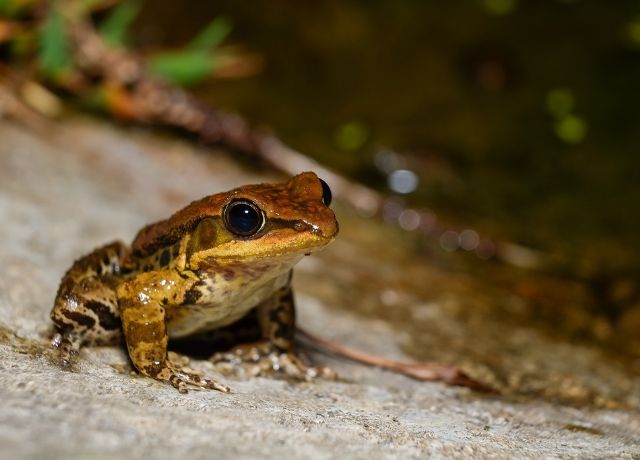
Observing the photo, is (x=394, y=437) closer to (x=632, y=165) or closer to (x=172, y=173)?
(x=172, y=173)

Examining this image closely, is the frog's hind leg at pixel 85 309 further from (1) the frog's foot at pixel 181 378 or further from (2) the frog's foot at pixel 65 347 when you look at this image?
(1) the frog's foot at pixel 181 378

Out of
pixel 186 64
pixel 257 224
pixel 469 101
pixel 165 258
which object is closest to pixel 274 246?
pixel 257 224

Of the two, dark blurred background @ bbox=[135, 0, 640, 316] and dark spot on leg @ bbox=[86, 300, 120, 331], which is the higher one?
dark blurred background @ bbox=[135, 0, 640, 316]

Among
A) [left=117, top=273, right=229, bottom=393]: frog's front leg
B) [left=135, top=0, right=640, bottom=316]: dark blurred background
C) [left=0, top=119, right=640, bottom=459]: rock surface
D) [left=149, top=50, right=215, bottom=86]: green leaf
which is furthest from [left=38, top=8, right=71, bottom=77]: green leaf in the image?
[left=117, top=273, right=229, bottom=393]: frog's front leg

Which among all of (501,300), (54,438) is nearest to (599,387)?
(501,300)

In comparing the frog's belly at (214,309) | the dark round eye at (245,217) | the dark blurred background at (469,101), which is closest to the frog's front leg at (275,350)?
the frog's belly at (214,309)

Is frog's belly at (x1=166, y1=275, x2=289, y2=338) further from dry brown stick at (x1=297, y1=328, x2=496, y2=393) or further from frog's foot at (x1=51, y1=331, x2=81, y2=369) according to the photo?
dry brown stick at (x1=297, y1=328, x2=496, y2=393)
